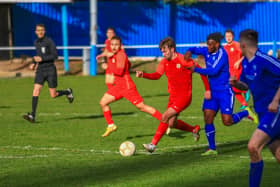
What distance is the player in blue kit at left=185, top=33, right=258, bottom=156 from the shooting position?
1226 cm

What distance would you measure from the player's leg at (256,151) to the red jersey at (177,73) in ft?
13.4

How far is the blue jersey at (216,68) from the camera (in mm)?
12219

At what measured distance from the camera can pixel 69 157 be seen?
479 inches

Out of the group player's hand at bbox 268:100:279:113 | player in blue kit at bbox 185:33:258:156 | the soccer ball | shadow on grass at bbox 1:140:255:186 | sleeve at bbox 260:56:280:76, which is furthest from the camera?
player in blue kit at bbox 185:33:258:156

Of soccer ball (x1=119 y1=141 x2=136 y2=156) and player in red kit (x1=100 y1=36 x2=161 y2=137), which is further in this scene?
player in red kit (x1=100 y1=36 x2=161 y2=137)

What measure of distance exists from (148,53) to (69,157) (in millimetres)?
25778

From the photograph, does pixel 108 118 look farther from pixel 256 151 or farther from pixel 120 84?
pixel 256 151

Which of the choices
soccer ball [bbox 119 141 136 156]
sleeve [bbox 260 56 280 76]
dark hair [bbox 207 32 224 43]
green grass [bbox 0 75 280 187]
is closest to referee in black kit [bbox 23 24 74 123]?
green grass [bbox 0 75 280 187]

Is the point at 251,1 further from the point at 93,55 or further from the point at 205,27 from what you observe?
the point at 93,55

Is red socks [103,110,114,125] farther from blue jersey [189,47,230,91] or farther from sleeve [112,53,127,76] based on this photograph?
blue jersey [189,47,230,91]

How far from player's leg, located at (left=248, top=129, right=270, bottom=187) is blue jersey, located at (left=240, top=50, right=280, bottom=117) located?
1.23 feet

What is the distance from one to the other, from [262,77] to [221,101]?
357 centimetres

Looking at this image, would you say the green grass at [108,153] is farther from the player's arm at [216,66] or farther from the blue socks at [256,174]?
the player's arm at [216,66]

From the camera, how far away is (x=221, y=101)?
1255 cm
